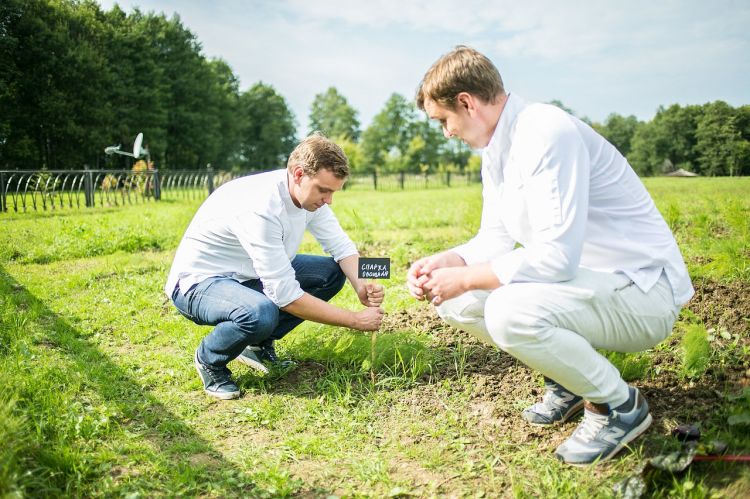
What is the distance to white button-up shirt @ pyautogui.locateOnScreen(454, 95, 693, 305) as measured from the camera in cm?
196

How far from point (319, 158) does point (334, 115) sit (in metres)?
64.8

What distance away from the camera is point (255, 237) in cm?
290

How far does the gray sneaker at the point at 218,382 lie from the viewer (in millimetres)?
3051

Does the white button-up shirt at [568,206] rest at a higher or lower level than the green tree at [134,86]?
lower

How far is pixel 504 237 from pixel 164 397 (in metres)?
2.20

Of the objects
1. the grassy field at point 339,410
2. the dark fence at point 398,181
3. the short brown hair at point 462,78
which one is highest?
the dark fence at point 398,181

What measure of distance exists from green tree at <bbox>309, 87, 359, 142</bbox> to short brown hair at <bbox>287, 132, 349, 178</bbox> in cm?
5866

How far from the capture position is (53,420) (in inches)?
99.7

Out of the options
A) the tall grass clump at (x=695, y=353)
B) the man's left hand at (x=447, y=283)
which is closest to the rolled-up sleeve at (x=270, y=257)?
the man's left hand at (x=447, y=283)

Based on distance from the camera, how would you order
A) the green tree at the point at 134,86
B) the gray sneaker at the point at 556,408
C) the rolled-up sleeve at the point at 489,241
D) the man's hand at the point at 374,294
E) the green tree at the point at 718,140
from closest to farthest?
the gray sneaker at the point at 556,408 < the rolled-up sleeve at the point at 489,241 < the man's hand at the point at 374,294 < the green tree at the point at 718,140 < the green tree at the point at 134,86

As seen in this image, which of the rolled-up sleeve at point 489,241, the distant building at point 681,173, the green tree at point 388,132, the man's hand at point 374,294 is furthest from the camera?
the green tree at point 388,132

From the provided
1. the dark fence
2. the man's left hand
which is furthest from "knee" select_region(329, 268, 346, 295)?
the dark fence

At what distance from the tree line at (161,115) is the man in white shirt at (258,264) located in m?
3.56

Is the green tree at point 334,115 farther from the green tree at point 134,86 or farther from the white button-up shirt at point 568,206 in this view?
the white button-up shirt at point 568,206
